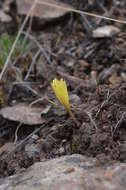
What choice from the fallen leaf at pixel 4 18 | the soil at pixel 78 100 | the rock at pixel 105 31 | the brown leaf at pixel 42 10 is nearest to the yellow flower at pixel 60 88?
the soil at pixel 78 100

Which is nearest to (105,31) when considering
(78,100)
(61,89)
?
(78,100)

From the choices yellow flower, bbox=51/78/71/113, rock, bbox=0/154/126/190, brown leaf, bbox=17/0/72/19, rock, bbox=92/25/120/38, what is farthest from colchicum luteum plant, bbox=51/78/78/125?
brown leaf, bbox=17/0/72/19

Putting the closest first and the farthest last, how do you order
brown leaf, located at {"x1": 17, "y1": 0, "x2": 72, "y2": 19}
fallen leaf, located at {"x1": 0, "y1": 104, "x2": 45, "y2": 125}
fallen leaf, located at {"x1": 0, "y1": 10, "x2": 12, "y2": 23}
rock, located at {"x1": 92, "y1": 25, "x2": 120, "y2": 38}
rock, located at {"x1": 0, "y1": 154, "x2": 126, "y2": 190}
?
rock, located at {"x1": 0, "y1": 154, "x2": 126, "y2": 190} → fallen leaf, located at {"x1": 0, "y1": 104, "x2": 45, "y2": 125} → rock, located at {"x1": 92, "y1": 25, "x2": 120, "y2": 38} → brown leaf, located at {"x1": 17, "y1": 0, "x2": 72, "y2": 19} → fallen leaf, located at {"x1": 0, "y1": 10, "x2": 12, "y2": 23}

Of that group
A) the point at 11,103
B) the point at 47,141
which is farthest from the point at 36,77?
the point at 47,141

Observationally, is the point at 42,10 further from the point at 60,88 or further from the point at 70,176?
the point at 70,176

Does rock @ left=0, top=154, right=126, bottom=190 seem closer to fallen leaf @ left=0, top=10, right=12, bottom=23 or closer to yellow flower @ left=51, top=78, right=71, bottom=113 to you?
yellow flower @ left=51, top=78, right=71, bottom=113

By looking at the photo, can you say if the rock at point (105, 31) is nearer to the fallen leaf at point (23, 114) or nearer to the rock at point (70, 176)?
the fallen leaf at point (23, 114)
